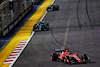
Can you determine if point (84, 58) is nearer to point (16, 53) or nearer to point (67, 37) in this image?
point (16, 53)

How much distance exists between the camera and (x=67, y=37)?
→ 39750 mm

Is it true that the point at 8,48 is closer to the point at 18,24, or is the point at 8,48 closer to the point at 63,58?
the point at 63,58

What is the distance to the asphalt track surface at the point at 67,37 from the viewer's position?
30266mm

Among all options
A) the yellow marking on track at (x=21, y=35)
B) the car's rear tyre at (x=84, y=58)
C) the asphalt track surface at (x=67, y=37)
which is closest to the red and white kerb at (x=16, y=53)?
the yellow marking on track at (x=21, y=35)

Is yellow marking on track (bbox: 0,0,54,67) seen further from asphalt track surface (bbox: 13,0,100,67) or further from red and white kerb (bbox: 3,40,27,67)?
asphalt track surface (bbox: 13,0,100,67)

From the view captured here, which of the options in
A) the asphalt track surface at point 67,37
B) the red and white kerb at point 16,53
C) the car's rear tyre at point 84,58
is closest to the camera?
the car's rear tyre at point 84,58

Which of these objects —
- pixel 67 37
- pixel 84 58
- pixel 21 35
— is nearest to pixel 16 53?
pixel 67 37

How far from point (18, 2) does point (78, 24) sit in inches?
454

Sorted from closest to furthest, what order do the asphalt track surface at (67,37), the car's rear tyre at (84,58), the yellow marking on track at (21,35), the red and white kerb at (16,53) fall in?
the car's rear tyre at (84,58) < the asphalt track surface at (67,37) < the red and white kerb at (16,53) < the yellow marking on track at (21,35)

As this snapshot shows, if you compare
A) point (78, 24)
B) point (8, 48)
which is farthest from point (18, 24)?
point (8, 48)

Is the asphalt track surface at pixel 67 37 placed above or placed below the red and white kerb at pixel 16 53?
above

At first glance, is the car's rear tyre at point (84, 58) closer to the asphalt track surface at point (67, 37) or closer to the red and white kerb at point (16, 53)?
the asphalt track surface at point (67, 37)

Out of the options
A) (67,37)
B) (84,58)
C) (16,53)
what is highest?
(84,58)

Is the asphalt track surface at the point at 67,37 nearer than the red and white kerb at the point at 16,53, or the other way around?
the asphalt track surface at the point at 67,37
